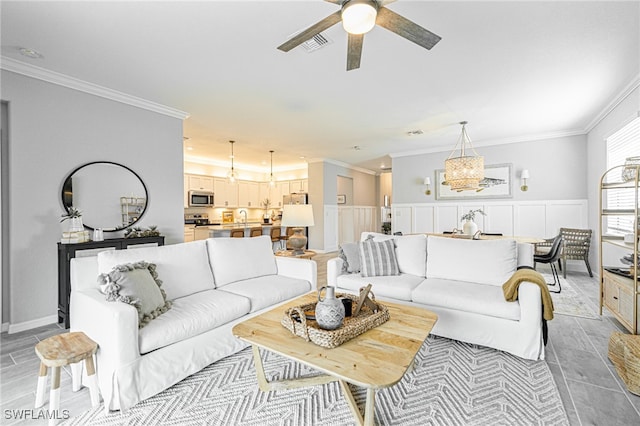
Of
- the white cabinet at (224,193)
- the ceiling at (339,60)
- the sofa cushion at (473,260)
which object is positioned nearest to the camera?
the ceiling at (339,60)

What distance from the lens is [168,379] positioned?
1.80 m

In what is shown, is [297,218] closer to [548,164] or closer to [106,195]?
[106,195]

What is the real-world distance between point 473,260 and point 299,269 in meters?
1.75

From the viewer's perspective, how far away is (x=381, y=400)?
1.72 m

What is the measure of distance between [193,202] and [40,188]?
467cm

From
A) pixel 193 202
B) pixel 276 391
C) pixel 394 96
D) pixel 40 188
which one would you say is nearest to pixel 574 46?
pixel 394 96

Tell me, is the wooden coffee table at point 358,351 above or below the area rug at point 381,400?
above

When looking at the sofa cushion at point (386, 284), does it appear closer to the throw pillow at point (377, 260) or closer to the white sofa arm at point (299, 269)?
the throw pillow at point (377, 260)

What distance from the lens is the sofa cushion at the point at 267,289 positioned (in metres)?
2.46

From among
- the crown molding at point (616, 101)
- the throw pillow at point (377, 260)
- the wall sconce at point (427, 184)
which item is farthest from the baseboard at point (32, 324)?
the crown molding at point (616, 101)

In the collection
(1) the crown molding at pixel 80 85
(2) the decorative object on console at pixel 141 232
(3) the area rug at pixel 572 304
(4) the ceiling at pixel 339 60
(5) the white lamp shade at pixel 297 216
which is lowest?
(3) the area rug at pixel 572 304

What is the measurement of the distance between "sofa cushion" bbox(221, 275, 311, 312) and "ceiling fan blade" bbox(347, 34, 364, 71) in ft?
6.46

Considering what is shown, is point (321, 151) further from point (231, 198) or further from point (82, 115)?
point (82, 115)

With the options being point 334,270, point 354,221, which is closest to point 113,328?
point 334,270
